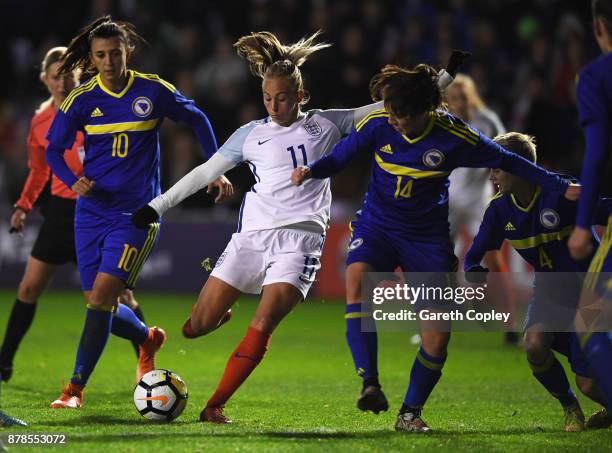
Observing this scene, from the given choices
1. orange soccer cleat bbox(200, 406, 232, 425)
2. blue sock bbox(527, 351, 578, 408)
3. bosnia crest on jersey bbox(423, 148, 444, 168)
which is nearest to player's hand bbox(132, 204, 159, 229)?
orange soccer cleat bbox(200, 406, 232, 425)

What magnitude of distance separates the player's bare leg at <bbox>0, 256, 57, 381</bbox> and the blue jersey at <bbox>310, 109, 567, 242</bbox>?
3.20m

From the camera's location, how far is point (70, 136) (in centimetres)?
720

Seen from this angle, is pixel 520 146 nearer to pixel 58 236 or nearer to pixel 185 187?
pixel 185 187

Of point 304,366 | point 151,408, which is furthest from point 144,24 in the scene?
point 151,408

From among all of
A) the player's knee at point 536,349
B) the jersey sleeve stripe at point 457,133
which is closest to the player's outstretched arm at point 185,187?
the jersey sleeve stripe at point 457,133

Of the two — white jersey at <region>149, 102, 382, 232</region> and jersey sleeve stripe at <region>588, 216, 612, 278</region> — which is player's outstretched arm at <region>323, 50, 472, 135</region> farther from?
jersey sleeve stripe at <region>588, 216, 612, 278</region>

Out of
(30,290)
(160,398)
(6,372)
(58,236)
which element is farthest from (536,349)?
(6,372)

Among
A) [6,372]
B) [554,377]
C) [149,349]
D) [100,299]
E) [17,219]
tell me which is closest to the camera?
[554,377]

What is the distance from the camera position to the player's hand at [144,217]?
6531mm

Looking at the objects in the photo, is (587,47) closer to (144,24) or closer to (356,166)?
(356,166)

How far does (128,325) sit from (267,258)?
1547 mm

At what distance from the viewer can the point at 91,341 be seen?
7.13 m

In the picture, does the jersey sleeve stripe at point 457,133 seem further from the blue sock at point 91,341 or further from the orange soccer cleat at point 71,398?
the orange soccer cleat at point 71,398

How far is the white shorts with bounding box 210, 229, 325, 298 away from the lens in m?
6.50
